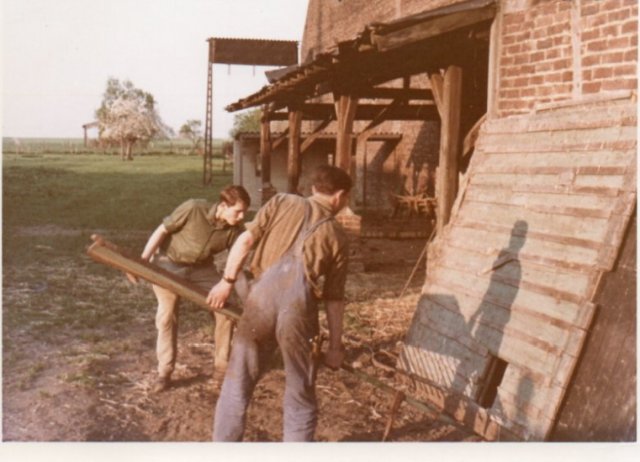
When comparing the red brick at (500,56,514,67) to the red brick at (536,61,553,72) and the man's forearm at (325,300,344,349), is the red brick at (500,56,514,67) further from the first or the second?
the man's forearm at (325,300,344,349)

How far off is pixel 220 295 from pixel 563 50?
3501 millimetres

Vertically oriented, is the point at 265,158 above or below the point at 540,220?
above

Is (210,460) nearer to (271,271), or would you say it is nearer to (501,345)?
(271,271)

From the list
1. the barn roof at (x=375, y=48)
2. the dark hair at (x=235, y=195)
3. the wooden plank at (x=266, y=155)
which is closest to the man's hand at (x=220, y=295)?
the dark hair at (x=235, y=195)

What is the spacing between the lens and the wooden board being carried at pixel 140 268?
448cm

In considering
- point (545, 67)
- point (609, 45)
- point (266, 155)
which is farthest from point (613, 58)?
point (266, 155)

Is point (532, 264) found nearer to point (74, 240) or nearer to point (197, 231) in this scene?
point (197, 231)

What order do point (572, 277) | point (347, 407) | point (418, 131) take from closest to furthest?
point (572, 277) → point (347, 407) → point (418, 131)

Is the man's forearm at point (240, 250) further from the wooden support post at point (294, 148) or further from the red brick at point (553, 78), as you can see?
the wooden support post at point (294, 148)

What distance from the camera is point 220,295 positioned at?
425 cm

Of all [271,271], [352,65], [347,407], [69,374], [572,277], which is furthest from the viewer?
[352,65]

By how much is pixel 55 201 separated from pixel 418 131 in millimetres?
10467

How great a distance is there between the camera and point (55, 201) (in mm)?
19469

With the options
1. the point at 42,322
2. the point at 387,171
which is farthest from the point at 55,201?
the point at 42,322
